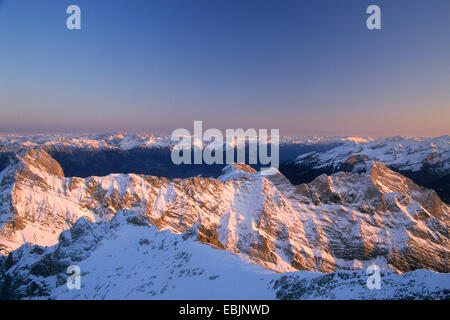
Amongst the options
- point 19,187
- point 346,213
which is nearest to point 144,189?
point 19,187

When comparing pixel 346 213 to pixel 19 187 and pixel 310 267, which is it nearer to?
pixel 310 267

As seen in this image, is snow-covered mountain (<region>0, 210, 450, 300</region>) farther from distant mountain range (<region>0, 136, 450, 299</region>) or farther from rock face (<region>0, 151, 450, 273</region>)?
rock face (<region>0, 151, 450, 273</region>)

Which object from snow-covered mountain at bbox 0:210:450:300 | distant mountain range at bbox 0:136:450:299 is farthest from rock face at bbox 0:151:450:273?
snow-covered mountain at bbox 0:210:450:300

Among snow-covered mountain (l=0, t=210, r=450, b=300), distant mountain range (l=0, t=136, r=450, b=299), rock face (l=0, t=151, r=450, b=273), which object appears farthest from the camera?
rock face (l=0, t=151, r=450, b=273)

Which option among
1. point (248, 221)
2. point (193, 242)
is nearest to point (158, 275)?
point (193, 242)

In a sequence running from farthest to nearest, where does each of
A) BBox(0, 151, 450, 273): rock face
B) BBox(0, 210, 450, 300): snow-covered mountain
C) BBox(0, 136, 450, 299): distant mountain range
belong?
BBox(0, 151, 450, 273): rock face, BBox(0, 136, 450, 299): distant mountain range, BBox(0, 210, 450, 300): snow-covered mountain

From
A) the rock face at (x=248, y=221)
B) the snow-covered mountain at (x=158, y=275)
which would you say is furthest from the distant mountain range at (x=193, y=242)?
A: the rock face at (x=248, y=221)

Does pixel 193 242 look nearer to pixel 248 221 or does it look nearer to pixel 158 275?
pixel 158 275

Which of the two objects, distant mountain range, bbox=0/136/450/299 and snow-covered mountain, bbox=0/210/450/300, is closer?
snow-covered mountain, bbox=0/210/450/300
